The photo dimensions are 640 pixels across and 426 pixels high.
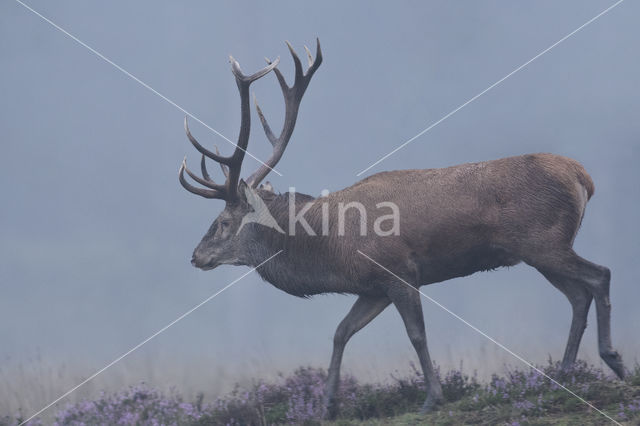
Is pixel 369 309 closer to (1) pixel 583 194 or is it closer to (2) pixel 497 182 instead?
(2) pixel 497 182

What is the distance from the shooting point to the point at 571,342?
27.8ft

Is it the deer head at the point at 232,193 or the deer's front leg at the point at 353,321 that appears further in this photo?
the deer head at the point at 232,193

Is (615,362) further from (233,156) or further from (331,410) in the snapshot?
(233,156)

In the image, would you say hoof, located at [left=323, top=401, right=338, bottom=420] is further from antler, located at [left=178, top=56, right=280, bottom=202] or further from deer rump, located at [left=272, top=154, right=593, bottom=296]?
antler, located at [left=178, top=56, right=280, bottom=202]

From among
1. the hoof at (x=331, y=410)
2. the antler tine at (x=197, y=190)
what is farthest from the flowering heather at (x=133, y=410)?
the antler tine at (x=197, y=190)

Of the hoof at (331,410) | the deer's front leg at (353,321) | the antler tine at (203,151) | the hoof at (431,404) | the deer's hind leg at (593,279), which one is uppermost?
the antler tine at (203,151)

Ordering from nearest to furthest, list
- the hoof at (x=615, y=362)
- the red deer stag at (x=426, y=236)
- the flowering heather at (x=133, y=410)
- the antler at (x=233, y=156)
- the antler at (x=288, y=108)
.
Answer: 1. the hoof at (x=615, y=362)
2. the red deer stag at (x=426, y=236)
3. the flowering heather at (x=133, y=410)
4. the antler at (x=233, y=156)
5. the antler at (x=288, y=108)

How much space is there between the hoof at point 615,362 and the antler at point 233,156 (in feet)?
14.7

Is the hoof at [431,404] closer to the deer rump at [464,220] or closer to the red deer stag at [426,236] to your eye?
the red deer stag at [426,236]

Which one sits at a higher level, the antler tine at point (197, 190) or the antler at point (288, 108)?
the antler at point (288, 108)

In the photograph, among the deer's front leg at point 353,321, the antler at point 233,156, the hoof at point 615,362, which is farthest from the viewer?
the antler at point 233,156

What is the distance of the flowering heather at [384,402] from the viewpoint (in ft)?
23.6

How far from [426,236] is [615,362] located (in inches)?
89.1

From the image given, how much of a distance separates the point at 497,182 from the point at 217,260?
3445mm
